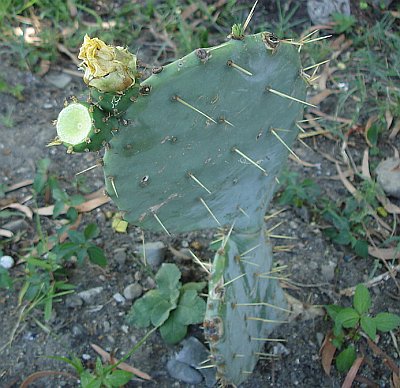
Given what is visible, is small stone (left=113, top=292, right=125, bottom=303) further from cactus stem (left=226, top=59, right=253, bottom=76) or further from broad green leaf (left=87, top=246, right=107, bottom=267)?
cactus stem (left=226, top=59, right=253, bottom=76)

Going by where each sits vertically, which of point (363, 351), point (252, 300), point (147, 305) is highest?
point (252, 300)

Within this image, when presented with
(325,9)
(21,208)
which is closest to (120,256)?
(21,208)

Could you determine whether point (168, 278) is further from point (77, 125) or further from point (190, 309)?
→ point (77, 125)

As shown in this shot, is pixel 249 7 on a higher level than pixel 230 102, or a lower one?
lower

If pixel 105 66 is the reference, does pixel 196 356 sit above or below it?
below

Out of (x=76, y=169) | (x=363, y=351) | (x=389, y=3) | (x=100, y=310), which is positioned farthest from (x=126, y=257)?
(x=389, y=3)

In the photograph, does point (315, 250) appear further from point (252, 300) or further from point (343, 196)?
point (252, 300)

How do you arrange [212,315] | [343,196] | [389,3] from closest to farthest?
[212,315], [343,196], [389,3]
